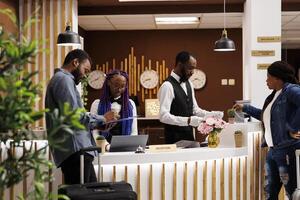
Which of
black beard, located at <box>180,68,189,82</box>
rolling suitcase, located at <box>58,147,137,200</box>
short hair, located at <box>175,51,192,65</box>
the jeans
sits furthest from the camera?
black beard, located at <box>180,68,189,82</box>

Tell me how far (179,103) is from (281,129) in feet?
3.67

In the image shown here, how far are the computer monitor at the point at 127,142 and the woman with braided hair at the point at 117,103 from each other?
37 centimetres

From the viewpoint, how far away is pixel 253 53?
28.0 ft

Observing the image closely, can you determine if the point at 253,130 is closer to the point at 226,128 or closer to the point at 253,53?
the point at 226,128

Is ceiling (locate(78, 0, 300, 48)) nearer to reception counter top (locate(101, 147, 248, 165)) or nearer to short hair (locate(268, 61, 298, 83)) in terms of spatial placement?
short hair (locate(268, 61, 298, 83))

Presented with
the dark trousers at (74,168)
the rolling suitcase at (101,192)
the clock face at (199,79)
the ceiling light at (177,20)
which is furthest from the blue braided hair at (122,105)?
the clock face at (199,79)

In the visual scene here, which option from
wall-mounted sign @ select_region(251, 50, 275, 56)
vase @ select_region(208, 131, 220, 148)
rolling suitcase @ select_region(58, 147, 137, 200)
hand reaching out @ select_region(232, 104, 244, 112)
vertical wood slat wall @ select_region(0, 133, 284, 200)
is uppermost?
wall-mounted sign @ select_region(251, 50, 275, 56)

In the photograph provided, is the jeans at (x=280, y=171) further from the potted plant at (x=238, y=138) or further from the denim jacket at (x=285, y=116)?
the potted plant at (x=238, y=138)

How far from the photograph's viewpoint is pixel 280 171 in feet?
15.2

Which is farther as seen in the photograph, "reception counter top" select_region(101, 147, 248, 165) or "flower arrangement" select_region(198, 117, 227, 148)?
"flower arrangement" select_region(198, 117, 227, 148)

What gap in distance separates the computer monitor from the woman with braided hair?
37cm

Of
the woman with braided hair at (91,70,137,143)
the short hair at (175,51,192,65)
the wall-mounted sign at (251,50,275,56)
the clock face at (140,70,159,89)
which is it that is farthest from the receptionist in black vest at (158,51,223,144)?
the clock face at (140,70,159,89)

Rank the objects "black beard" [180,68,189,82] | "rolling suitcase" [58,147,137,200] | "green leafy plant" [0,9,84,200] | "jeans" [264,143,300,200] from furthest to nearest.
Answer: "black beard" [180,68,189,82]
"jeans" [264,143,300,200]
"rolling suitcase" [58,147,137,200]
"green leafy plant" [0,9,84,200]

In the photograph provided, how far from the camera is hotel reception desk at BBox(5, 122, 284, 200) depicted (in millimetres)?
4328
